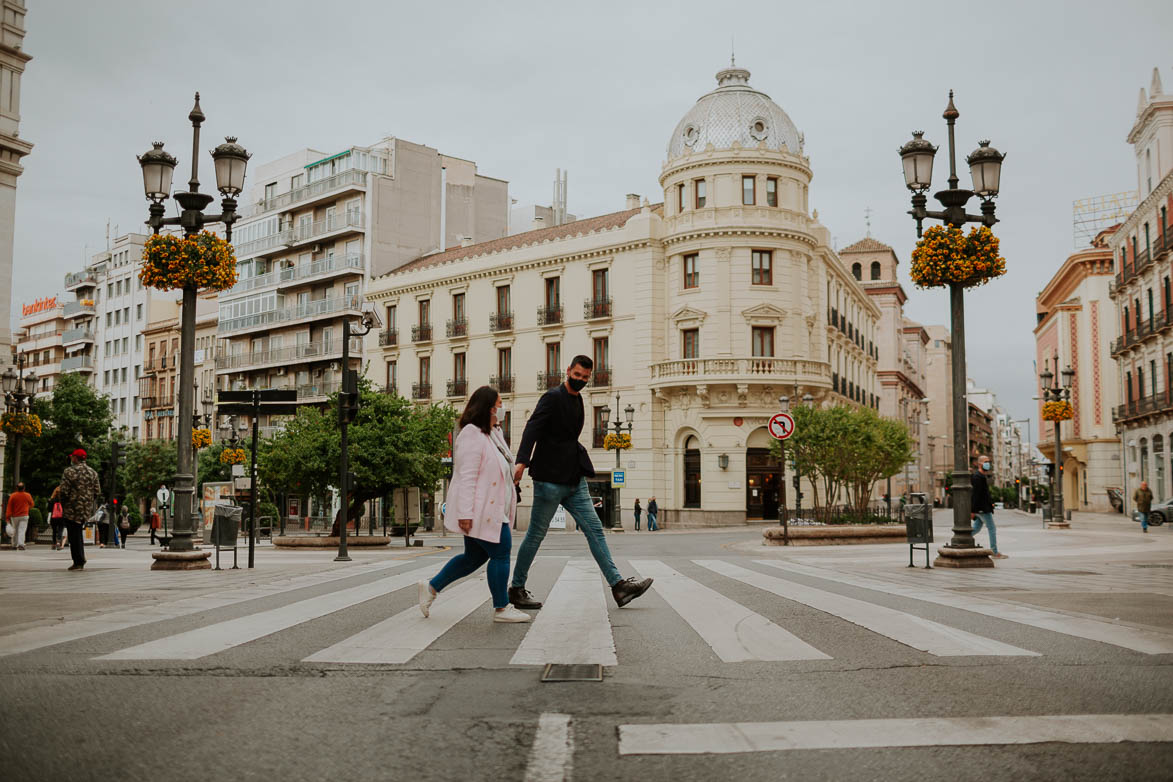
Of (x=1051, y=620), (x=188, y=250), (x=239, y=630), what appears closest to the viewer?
(x=239, y=630)

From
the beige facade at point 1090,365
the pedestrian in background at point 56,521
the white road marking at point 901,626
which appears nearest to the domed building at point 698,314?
the beige facade at point 1090,365

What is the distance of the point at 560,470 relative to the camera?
812 centimetres

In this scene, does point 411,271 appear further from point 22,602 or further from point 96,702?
point 96,702

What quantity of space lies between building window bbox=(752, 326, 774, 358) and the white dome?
840 centimetres

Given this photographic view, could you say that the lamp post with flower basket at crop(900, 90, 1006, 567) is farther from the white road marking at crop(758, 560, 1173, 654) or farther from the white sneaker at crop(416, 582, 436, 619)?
the white sneaker at crop(416, 582, 436, 619)

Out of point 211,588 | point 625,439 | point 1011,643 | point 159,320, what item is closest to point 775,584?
point 1011,643

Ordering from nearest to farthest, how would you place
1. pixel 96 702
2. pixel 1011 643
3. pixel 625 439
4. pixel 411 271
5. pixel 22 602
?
1. pixel 96 702
2. pixel 1011 643
3. pixel 22 602
4. pixel 625 439
5. pixel 411 271

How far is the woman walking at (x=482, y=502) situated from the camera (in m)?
7.19

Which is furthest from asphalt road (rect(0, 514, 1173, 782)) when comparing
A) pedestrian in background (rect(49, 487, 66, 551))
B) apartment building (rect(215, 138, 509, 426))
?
apartment building (rect(215, 138, 509, 426))

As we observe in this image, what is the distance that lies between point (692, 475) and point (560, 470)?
3956 centimetres

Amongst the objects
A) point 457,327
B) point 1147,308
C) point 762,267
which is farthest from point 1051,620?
point 457,327

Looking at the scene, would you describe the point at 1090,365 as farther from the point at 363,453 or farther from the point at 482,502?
the point at 482,502

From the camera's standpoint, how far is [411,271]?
58.3 m

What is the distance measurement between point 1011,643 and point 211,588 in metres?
8.12
